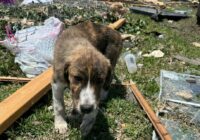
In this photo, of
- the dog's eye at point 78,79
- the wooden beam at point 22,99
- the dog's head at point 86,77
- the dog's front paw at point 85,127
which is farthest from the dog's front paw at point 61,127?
the dog's eye at point 78,79

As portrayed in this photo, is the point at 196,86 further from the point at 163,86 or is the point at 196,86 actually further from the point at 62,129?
the point at 62,129

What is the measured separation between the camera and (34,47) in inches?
315

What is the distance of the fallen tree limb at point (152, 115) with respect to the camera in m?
5.81

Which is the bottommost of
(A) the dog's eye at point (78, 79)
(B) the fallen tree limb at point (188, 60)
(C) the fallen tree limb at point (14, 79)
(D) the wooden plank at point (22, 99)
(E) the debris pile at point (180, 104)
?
(B) the fallen tree limb at point (188, 60)

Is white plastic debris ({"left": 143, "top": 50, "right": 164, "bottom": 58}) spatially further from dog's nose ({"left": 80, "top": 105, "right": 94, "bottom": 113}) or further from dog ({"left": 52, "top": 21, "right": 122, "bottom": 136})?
dog's nose ({"left": 80, "top": 105, "right": 94, "bottom": 113})

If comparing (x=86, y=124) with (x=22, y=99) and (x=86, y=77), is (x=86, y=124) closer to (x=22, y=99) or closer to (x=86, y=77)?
(x=22, y=99)

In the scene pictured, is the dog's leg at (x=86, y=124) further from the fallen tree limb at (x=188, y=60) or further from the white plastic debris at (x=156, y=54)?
the fallen tree limb at (x=188, y=60)

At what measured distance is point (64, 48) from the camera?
5.74 metres

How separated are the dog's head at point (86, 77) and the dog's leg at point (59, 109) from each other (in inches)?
21.9

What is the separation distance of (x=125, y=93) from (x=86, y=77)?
98.3 inches

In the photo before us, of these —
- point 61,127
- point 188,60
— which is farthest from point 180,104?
point 188,60

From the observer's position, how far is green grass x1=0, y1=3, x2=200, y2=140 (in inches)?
237

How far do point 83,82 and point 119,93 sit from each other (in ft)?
8.00

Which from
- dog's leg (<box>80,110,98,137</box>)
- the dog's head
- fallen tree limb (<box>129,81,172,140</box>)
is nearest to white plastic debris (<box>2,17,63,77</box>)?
fallen tree limb (<box>129,81,172,140</box>)
